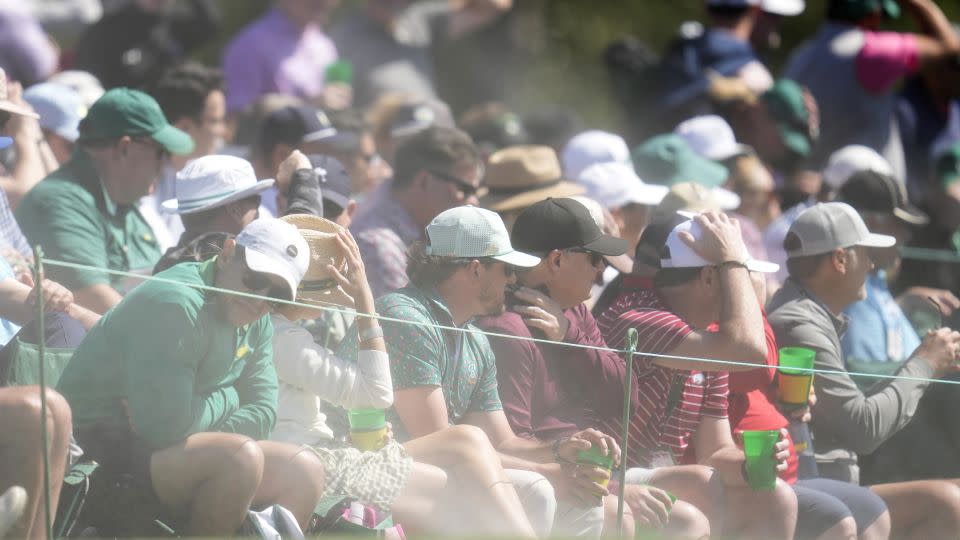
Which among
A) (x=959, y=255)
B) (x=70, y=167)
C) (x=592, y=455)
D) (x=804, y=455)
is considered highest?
(x=70, y=167)

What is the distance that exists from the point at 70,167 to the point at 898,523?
10.8ft

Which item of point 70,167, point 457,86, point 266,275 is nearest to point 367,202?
point 70,167

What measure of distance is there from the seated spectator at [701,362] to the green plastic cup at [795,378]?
0.13 meters

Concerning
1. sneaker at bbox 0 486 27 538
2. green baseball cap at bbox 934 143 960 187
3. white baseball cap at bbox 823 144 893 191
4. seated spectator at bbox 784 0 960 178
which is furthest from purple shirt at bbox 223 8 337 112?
sneaker at bbox 0 486 27 538

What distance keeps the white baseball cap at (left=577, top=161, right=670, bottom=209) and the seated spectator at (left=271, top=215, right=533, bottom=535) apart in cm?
268

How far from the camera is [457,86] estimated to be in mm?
10461

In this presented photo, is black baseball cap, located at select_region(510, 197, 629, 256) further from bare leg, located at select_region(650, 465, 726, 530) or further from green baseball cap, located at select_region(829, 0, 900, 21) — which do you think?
green baseball cap, located at select_region(829, 0, 900, 21)

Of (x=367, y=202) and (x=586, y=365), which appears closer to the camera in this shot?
(x=586, y=365)

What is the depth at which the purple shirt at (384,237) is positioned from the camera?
20.8ft

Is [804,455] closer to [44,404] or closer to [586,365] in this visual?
[586,365]

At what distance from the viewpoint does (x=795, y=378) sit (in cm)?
563

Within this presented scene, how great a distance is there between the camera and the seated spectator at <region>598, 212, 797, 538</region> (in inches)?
210

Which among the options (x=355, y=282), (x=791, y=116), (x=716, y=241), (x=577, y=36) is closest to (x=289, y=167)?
(x=355, y=282)

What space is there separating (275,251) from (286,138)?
262 cm
